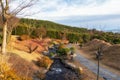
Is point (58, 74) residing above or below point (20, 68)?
below

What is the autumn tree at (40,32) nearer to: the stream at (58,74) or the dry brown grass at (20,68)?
the stream at (58,74)

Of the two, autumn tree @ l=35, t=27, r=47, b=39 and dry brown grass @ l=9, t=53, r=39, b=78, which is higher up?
autumn tree @ l=35, t=27, r=47, b=39

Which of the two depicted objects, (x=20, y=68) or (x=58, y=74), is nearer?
(x=20, y=68)

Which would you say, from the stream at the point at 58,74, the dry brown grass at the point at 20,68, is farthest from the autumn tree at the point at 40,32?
the dry brown grass at the point at 20,68

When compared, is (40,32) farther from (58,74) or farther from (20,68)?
(20,68)

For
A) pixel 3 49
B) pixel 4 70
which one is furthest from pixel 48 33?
pixel 4 70

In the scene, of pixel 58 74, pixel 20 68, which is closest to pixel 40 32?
pixel 58 74

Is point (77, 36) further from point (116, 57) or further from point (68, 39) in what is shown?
point (116, 57)

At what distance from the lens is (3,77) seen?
16953 mm

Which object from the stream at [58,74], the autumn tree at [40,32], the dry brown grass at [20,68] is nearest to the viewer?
the dry brown grass at [20,68]

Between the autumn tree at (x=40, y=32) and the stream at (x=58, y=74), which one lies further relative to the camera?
the autumn tree at (x=40, y=32)

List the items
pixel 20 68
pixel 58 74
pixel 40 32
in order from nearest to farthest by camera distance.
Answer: pixel 20 68 < pixel 58 74 < pixel 40 32

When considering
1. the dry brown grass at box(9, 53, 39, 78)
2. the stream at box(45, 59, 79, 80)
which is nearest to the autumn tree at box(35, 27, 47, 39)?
the stream at box(45, 59, 79, 80)

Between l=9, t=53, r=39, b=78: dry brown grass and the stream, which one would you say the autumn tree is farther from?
l=9, t=53, r=39, b=78: dry brown grass
